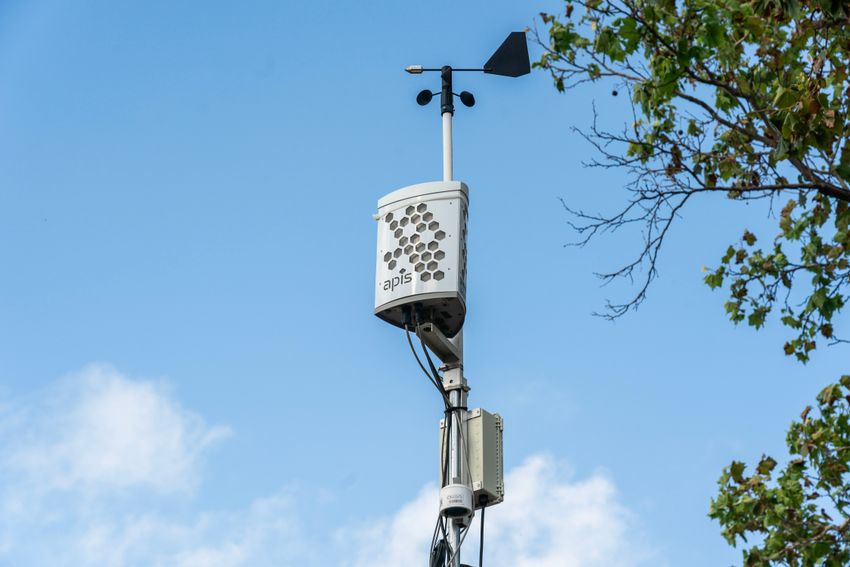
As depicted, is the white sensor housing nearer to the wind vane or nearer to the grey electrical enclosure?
the wind vane

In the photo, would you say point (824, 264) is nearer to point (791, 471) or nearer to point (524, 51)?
point (791, 471)

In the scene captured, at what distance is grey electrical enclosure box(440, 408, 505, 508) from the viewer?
7766 mm

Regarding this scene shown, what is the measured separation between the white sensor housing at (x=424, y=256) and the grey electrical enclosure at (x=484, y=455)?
636 millimetres

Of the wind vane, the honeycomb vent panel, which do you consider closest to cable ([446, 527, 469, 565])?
the wind vane

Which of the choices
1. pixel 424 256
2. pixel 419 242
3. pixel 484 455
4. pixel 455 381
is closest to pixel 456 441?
pixel 484 455

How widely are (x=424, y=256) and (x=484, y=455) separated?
1.34 meters

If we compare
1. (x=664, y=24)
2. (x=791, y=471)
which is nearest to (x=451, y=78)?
(x=664, y=24)

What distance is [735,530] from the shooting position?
811cm

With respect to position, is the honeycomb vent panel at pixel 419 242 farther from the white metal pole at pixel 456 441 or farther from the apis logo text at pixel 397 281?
the white metal pole at pixel 456 441

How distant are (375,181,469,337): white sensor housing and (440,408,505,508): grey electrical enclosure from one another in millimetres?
636

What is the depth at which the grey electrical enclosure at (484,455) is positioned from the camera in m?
7.77

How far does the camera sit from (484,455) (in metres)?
7.82

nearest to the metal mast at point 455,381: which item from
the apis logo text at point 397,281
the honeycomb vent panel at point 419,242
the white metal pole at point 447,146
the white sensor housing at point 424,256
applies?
the white metal pole at point 447,146

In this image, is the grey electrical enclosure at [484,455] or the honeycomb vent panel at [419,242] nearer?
the grey electrical enclosure at [484,455]
